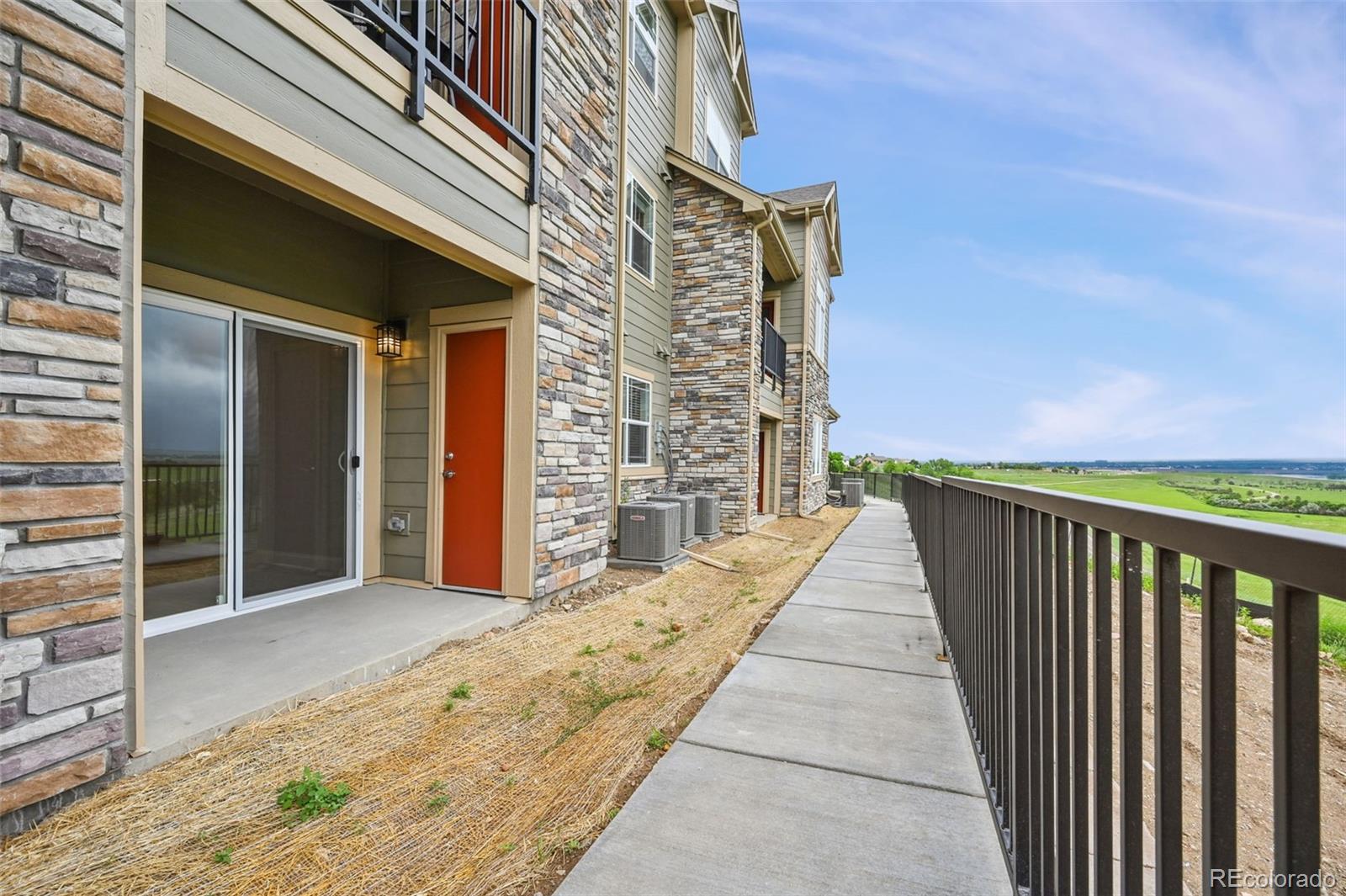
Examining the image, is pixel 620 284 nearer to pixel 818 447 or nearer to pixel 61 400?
pixel 61 400

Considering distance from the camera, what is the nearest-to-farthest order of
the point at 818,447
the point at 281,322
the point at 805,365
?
the point at 281,322 → the point at 805,365 → the point at 818,447

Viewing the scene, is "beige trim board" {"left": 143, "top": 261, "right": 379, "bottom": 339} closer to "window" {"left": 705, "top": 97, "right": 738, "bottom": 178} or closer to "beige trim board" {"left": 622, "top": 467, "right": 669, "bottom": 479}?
"beige trim board" {"left": 622, "top": 467, "right": 669, "bottom": 479}

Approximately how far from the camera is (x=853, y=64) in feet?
45.4

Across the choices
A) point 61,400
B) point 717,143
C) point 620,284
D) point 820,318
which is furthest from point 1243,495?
point 820,318

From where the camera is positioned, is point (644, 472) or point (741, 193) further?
point (741, 193)

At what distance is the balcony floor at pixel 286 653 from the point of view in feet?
7.84

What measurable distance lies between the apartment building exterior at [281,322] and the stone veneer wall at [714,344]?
79.3 inches

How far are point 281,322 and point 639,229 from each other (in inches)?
198

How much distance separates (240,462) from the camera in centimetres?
371

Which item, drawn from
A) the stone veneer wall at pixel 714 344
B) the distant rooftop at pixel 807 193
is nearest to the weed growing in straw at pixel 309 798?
the stone veneer wall at pixel 714 344

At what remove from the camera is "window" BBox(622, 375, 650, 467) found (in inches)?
292

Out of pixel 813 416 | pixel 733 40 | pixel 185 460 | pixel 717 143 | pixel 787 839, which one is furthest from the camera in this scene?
pixel 813 416

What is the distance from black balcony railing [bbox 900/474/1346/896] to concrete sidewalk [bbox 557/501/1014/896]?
0.18m

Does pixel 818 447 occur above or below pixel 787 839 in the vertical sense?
above
